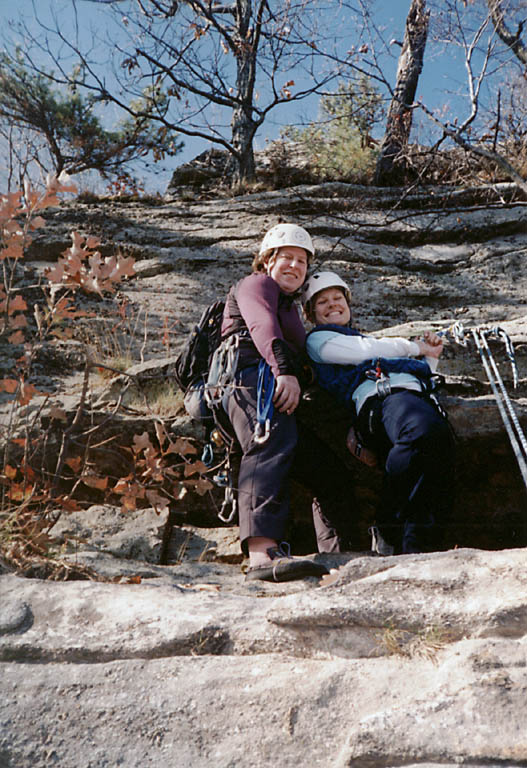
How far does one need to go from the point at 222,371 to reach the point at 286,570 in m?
1.31

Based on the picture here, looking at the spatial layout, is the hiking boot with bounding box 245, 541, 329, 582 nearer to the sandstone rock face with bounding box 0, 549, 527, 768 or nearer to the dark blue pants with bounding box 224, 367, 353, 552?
the dark blue pants with bounding box 224, 367, 353, 552

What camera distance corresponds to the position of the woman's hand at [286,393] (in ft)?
11.4

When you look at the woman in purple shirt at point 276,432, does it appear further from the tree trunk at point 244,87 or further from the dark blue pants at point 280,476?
the tree trunk at point 244,87

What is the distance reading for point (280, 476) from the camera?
3.38 metres

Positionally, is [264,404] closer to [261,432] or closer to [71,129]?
[261,432]

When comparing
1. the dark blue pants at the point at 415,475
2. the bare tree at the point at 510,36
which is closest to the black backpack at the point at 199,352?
the dark blue pants at the point at 415,475

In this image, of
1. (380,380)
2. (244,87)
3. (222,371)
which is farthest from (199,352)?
(244,87)

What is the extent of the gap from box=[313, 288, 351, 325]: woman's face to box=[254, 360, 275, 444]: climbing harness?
81cm

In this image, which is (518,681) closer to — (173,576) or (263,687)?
(263,687)

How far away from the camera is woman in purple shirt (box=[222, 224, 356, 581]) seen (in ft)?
10.8

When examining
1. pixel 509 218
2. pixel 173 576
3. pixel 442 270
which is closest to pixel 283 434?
pixel 173 576

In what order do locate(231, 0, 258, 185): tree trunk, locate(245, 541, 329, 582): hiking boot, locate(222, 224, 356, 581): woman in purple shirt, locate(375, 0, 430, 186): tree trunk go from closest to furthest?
locate(245, 541, 329, 582): hiking boot → locate(222, 224, 356, 581): woman in purple shirt → locate(375, 0, 430, 186): tree trunk → locate(231, 0, 258, 185): tree trunk

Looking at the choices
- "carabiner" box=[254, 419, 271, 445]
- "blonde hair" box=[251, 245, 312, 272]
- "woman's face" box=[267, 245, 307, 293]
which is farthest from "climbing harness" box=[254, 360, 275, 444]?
"blonde hair" box=[251, 245, 312, 272]

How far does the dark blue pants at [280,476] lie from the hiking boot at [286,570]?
0.56 ft
